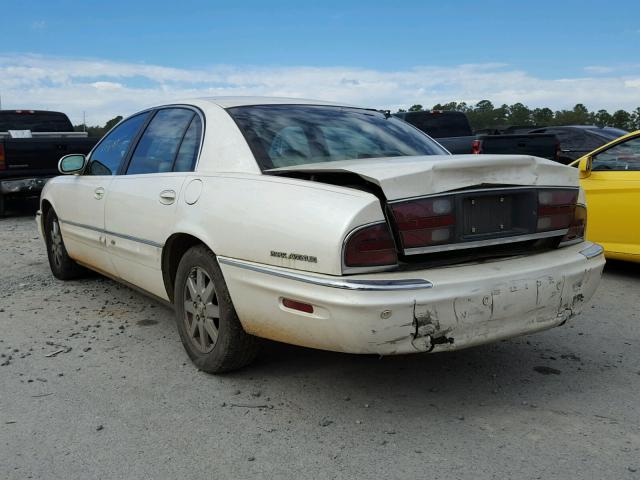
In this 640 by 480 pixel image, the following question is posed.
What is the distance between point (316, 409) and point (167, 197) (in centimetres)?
156

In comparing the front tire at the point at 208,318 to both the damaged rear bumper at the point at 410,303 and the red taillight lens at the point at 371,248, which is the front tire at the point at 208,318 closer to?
the damaged rear bumper at the point at 410,303

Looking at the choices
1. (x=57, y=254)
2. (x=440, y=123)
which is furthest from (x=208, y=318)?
(x=440, y=123)

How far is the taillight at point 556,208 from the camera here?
3.31 metres

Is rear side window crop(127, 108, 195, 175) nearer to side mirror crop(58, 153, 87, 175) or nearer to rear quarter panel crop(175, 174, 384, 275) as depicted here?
rear quarter panel crop(175, 174, 384, 275)

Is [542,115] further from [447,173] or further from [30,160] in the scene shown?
[447,173]

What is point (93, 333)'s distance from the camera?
450 centimetres

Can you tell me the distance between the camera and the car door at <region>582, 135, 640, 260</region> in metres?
5.78

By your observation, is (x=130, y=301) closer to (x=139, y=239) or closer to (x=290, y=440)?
(x=139, y=239)

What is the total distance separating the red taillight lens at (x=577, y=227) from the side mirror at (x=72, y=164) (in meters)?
3.83

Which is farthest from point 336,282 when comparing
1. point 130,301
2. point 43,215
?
point 43,215

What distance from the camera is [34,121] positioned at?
13.8m

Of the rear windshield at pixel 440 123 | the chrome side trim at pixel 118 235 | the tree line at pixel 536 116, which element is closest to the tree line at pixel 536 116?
the tree line at pixel 536 116

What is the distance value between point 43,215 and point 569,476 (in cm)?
524

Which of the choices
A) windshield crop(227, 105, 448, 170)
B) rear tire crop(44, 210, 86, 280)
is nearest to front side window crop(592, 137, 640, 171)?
windshield crop(227, 105, 448, 170)
